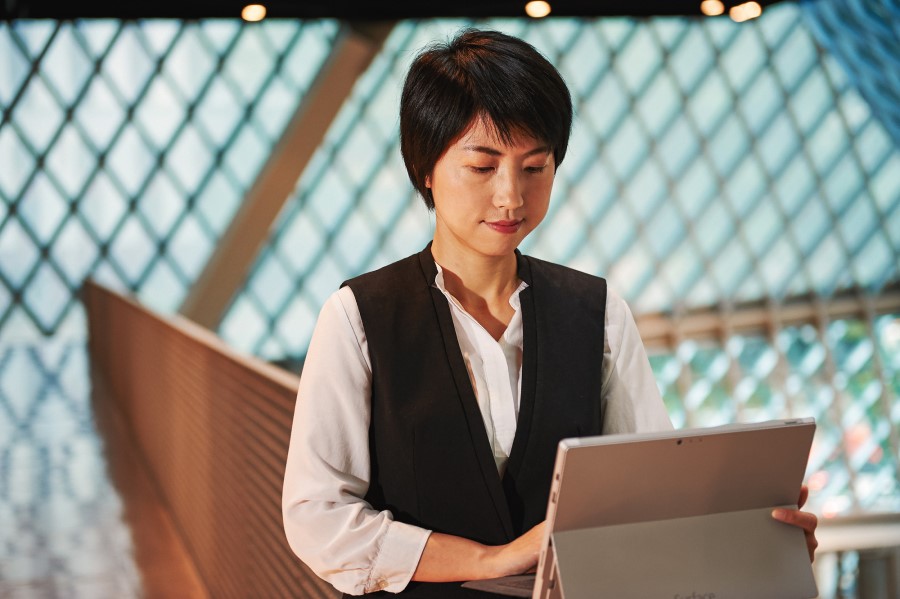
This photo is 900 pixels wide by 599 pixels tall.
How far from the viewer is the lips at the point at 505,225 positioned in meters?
1.24

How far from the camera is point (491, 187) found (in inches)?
48.4

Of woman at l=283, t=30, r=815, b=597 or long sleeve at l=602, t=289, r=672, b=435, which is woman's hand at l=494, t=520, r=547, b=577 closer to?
woman at l=283, t=30, r=815, b=597

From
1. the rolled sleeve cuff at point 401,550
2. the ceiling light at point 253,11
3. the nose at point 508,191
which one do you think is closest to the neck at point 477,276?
the nose at point 508,191

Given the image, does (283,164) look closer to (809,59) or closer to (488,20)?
(488,20)

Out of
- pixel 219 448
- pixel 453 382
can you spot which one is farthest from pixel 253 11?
pixel 453 382

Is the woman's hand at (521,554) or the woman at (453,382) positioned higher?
the woman at (453,382)

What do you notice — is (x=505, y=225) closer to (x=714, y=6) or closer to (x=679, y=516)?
(x=679, y=516)

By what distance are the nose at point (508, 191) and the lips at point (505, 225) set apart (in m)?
0.02

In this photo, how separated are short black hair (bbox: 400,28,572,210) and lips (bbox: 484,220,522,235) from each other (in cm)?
10

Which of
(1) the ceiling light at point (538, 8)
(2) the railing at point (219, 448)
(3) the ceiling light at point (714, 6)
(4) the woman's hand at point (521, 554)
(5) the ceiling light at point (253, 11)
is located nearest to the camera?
(4) the woman's hand at point (521, 554)

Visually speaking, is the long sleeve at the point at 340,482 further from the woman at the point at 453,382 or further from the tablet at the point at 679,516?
the tablet at the point at 679,516

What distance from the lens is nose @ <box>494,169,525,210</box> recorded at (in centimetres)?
122

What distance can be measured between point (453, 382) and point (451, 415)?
0.14 feet

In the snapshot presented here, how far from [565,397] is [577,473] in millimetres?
305
